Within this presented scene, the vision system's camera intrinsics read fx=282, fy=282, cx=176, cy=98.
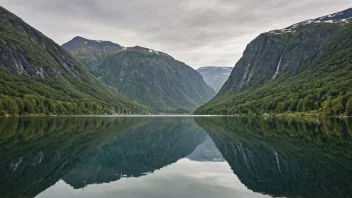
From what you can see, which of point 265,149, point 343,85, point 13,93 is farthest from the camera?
point 13,93

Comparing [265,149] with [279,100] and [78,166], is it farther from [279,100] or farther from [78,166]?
[279,100]

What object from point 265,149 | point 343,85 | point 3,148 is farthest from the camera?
point 343,85

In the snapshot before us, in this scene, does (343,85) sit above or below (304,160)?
above

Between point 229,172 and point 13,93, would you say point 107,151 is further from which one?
point 13,93

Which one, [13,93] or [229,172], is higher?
[13,93]

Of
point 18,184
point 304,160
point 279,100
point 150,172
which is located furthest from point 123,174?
point 279,100

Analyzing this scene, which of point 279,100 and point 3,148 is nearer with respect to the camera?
point 3,148

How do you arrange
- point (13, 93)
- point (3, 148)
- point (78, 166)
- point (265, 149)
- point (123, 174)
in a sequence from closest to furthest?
point (123, 174) → point (78, 166) → point (3, 148) → point (265, 149) → point (13, 93)

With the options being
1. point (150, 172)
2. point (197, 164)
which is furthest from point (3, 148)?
point (197, 164)

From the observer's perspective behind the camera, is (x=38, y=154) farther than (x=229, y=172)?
Yes
